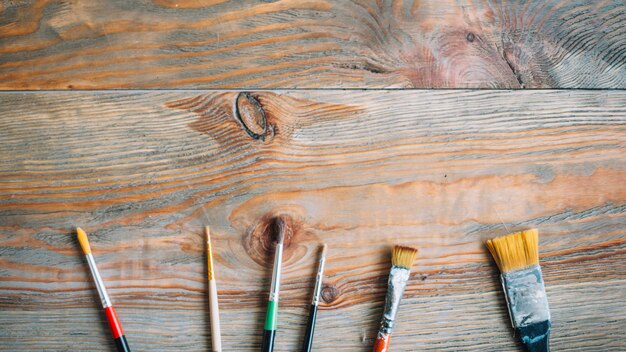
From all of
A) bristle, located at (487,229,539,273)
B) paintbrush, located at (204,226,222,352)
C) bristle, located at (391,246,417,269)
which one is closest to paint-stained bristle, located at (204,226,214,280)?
paintbrush, located at (204,226,222,352)

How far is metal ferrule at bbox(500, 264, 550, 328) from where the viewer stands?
705 millimetres

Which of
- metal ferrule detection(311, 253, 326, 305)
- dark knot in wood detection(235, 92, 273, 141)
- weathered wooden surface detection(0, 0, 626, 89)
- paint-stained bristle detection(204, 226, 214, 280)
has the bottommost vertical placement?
metal ferrule detection(311, 253, 326, 305)

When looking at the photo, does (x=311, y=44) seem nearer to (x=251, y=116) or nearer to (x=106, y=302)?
(x=251, y=116)

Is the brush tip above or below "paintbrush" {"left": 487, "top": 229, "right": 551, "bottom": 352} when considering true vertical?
above

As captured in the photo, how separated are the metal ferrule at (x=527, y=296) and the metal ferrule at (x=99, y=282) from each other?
505 millimetres

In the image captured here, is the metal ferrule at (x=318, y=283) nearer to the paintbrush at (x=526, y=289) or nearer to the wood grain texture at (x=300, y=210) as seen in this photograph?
the wood grain texture at (x=300, y=210)

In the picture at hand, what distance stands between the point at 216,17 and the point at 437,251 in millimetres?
422

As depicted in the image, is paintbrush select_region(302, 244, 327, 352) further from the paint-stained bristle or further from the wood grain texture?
the paint-stained bristle

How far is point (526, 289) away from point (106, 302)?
0.53 m

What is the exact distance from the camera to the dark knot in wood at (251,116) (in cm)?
73

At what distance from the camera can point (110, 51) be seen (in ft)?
2.40

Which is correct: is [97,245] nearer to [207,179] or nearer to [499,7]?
[207,179]

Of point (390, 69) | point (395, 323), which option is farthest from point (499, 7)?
point (395, 323)

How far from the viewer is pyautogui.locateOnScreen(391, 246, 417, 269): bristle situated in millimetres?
703
